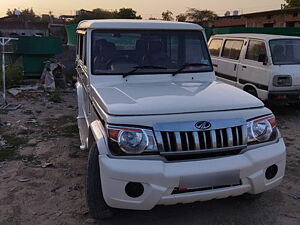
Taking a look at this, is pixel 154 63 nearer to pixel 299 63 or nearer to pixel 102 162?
pixel 102 162

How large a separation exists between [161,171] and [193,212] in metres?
1.00

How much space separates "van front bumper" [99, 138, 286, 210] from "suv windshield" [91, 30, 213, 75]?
157cm

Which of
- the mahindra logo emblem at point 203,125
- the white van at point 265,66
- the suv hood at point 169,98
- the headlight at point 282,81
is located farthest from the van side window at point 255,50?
the mahindra logo emblem at point 203,125

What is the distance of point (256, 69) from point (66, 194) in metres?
5.35

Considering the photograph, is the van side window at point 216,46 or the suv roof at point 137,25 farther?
the van side window at point 216,46

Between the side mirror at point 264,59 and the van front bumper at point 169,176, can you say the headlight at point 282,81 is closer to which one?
the side mirror at point 264,59

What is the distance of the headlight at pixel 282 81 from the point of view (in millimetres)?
7398

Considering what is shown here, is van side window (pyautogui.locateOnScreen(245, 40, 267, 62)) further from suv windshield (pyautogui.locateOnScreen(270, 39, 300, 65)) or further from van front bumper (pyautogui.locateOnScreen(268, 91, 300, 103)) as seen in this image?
van front bumper (pyautogui.locateOnScreen(268, 91, 300, 103))

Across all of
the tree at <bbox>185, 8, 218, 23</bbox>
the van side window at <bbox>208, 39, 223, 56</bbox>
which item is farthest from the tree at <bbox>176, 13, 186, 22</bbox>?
the van side window at <bbox>208, 39, 223, 56</bbox>

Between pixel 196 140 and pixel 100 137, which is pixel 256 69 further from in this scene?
pixel 100 137

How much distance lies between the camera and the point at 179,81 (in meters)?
4.19

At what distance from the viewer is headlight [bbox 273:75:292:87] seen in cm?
740

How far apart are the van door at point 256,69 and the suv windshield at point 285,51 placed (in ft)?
0.65

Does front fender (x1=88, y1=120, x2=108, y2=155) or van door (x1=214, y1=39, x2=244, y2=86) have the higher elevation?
van door (x1=214, y1=39, x2=244, y2=86)
